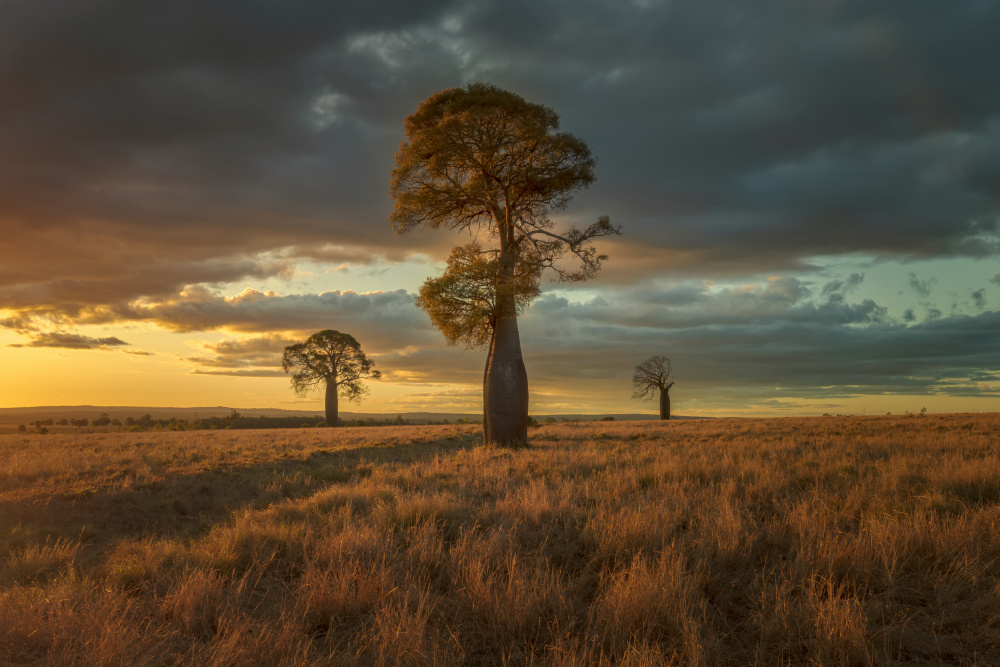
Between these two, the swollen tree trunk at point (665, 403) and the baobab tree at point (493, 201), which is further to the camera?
the swollen tree trunk at point (665, 403)

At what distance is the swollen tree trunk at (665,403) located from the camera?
4906 centimetres

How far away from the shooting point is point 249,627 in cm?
454

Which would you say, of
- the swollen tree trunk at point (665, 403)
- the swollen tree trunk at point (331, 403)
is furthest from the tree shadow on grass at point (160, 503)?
the swollen tree trunk at point (665, 403)

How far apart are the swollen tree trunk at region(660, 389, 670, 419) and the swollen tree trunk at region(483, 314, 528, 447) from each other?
32.4 m

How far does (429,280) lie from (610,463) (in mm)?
9597

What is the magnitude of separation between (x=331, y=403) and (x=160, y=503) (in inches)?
1414

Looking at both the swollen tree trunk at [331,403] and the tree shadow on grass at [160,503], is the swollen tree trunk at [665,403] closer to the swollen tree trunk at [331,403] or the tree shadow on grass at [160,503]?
the swollen tree trunk at [331,403]

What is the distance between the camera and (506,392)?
63.4 feet

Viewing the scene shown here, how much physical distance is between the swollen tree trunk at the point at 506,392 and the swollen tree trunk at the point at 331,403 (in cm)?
3089

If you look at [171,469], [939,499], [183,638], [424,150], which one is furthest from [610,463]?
[424,150]

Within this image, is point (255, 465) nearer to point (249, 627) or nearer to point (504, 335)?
point (504, 335)

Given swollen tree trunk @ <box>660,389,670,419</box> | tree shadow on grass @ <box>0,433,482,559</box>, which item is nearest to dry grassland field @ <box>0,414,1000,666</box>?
tree shadow on grass @ <box>0,433,482,559</box>

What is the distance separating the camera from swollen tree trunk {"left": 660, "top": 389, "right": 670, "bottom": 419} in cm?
4906

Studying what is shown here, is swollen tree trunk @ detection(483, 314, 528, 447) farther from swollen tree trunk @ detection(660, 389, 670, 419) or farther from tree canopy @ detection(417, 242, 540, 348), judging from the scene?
swollen tree trunk @ detection(660, 389, 670, 419)
